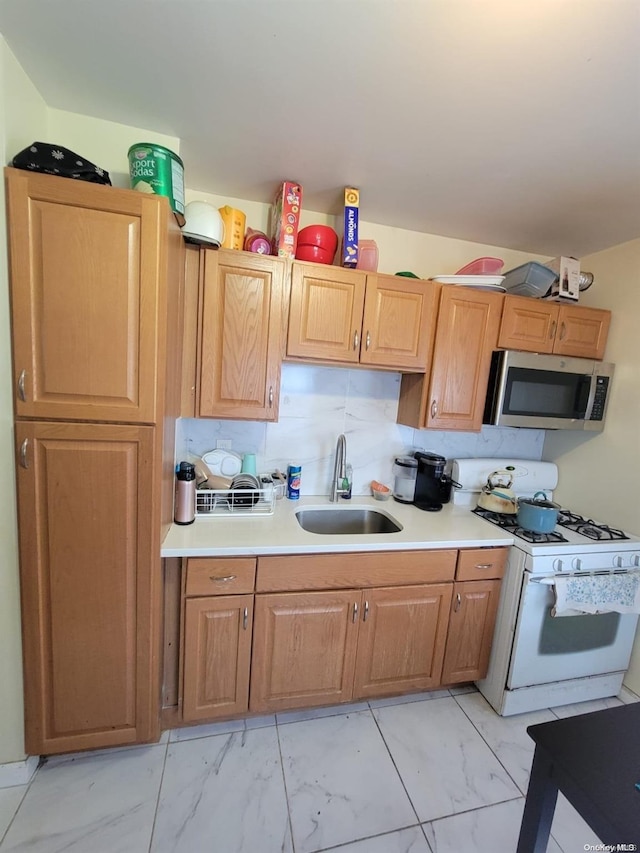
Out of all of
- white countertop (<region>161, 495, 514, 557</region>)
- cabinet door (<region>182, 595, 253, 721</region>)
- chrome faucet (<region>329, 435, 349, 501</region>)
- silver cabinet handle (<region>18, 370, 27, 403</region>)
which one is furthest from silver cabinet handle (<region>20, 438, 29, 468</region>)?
chrome faucet (<region>329, 435, 349, 501</region>)

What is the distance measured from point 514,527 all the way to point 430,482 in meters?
0.47

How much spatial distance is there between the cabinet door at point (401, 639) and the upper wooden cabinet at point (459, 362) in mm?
842

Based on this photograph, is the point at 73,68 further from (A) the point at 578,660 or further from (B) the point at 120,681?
(A) the point at 578,660

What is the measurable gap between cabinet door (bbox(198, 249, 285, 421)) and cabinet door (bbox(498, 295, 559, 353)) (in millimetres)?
1191

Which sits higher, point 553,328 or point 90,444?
point 553,328

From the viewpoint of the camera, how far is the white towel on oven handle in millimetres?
1605

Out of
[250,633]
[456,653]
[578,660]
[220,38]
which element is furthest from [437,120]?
[578,660]

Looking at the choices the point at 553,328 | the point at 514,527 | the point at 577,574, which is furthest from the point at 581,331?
the point at 577,574

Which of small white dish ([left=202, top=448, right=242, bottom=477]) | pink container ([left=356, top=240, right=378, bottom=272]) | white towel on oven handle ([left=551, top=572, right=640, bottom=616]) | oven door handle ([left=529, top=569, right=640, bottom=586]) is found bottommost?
white towel on oven handle ([left=551, top=572, right=640, bottom=616])

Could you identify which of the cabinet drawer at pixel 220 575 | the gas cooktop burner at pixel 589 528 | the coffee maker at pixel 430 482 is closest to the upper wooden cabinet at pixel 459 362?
the coffee maker at pixel 430 482

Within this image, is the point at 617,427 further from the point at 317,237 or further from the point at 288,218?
the point at 288,218

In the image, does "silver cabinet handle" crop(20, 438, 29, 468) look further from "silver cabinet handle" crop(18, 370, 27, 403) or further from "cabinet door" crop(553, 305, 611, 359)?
"cabinet door" crop(553, 305, 611, 359)

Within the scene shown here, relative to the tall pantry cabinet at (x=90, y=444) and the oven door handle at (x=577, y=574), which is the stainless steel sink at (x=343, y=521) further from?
the tall pantry cabinet at (x=90, y=444)

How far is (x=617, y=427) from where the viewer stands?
1.96 meters
